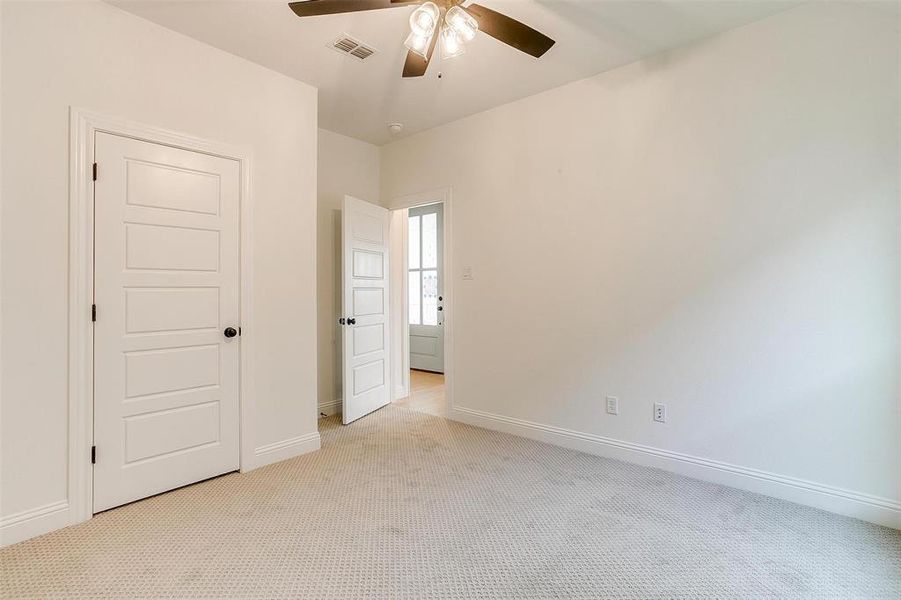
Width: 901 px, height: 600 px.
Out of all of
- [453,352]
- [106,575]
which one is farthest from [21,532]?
[453,352]

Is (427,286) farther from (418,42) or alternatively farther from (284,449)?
(418,42)

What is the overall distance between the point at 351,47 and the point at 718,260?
8.66 ft

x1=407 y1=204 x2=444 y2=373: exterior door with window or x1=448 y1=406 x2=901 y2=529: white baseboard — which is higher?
x1=407 y1=204 x2=444 y2=373: exterior door with window

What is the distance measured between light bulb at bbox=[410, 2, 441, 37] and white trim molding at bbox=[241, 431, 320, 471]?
2666mm

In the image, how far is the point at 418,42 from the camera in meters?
1.85

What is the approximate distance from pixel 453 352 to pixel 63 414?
2.62m

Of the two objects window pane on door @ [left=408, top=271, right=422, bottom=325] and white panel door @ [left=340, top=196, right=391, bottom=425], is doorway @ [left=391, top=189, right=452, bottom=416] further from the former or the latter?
white panel door @ [left=340, top=196, right=391, bottom=425]

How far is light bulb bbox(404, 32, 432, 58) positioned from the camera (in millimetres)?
1824

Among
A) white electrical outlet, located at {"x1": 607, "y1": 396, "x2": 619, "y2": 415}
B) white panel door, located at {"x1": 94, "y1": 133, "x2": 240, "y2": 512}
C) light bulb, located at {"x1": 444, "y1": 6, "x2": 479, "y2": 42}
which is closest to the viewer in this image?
light bulb, located at {"x1": 444, "y1": 6, "x2": 479, "y2": 42}

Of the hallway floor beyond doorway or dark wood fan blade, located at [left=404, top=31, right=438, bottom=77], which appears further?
the hallway floor beyond doorway

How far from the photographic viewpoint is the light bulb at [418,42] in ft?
5.98

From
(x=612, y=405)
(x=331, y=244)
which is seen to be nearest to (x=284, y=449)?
(x=331, y=244)

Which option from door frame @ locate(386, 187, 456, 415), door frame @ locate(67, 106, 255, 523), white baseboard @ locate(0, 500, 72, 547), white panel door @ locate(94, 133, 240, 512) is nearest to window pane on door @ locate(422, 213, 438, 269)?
door frame @ locate(386, 187, 456, 415)

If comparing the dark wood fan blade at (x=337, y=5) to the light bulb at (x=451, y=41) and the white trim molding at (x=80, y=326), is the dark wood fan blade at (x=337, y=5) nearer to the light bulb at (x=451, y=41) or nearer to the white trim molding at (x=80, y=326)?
the light bulb at (x=451, y=41)
